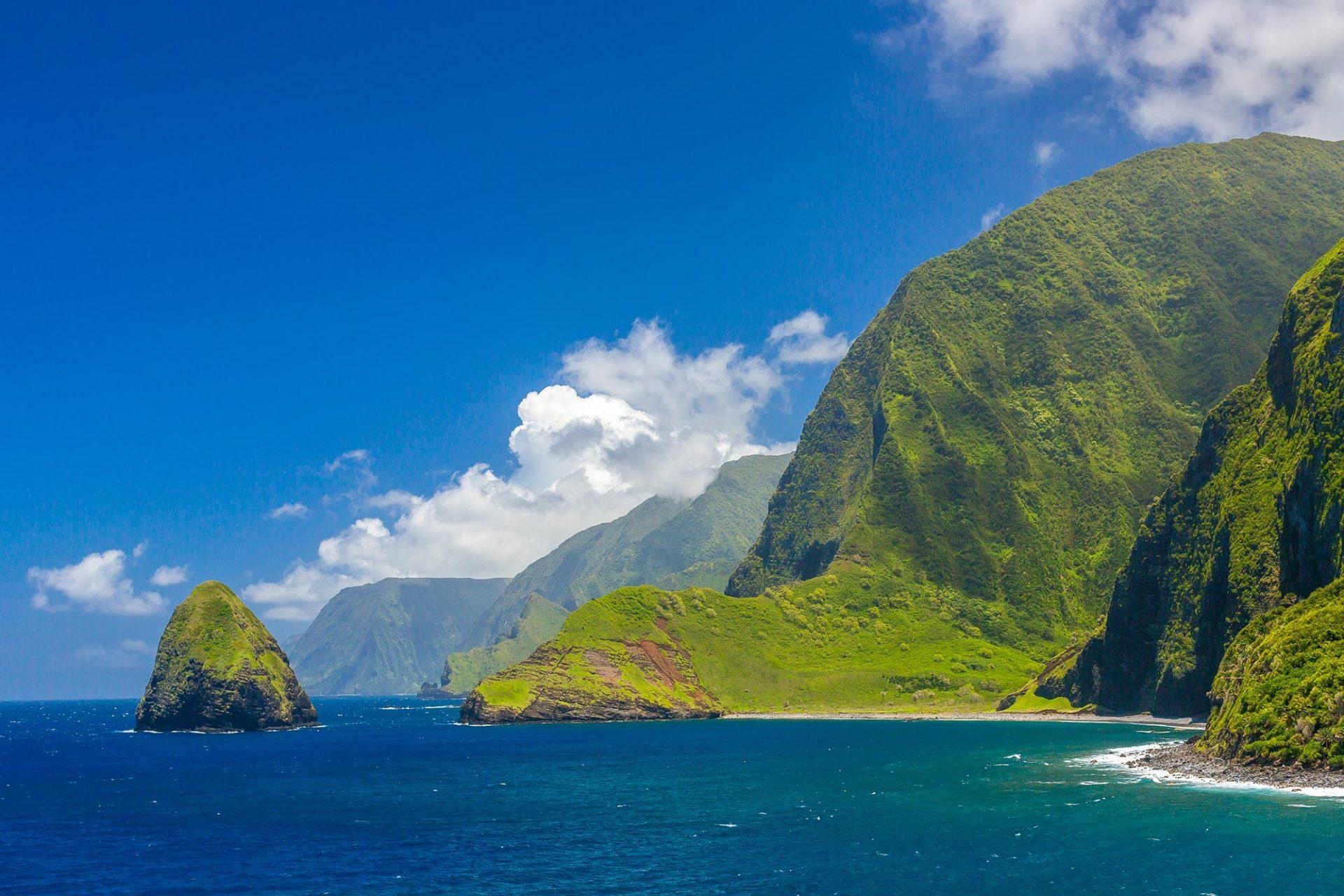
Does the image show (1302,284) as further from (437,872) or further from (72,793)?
→ (72,793)

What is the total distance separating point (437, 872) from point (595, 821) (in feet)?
92.0

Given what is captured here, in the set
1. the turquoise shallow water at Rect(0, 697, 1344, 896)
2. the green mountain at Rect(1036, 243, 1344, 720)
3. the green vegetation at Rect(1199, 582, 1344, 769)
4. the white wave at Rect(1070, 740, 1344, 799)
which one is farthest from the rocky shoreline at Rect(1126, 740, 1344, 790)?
the green mountain at Rect(1036, 243, 1344, 720)

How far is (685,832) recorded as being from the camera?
101500mm

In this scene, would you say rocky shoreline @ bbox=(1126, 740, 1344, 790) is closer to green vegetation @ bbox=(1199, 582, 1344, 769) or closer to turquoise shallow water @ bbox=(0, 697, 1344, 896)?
green vegetation @ bbox=(1199, 582, 1344, 769)

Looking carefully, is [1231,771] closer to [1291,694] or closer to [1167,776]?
[1167,776]

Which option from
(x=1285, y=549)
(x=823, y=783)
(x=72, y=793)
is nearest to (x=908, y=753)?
(x=823, y=783)

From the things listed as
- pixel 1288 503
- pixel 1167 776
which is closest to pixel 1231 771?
pixel 1167 776

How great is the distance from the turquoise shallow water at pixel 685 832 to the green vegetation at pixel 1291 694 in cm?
A: 1091

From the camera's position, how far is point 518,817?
11431cm

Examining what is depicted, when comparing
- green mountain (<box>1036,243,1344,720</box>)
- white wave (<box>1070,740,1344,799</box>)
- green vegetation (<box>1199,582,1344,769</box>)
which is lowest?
white wave (<box>1070,740,1344,799</box>)

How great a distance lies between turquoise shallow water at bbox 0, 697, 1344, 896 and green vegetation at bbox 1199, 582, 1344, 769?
430 inches

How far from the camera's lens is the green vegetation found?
10944cm

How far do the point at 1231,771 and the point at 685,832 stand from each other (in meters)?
64.1

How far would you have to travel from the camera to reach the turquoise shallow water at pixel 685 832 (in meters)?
79.1
